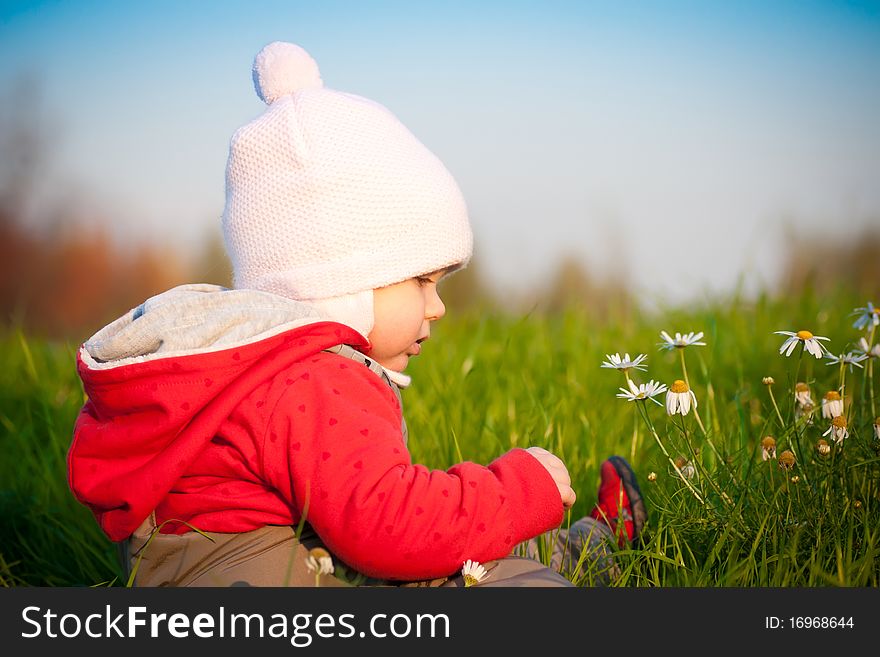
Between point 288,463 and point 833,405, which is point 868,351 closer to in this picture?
point 833,405

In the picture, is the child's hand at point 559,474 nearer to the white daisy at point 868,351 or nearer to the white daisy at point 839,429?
the white daisy at point 839,429

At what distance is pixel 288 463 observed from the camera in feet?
5.89

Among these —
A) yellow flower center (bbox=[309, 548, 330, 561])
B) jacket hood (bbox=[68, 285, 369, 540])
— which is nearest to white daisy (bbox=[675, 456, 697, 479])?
jacket hood (bbox=[68, 285, 369, 540])

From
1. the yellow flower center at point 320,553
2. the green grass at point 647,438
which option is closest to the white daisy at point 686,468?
the green grass at point 647,438

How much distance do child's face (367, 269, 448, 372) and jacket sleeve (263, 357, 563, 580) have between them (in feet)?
0.97

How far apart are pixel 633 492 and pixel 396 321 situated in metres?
0.86

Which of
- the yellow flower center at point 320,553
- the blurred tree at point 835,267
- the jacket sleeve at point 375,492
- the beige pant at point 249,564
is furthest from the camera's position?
the blurred tree at point 835,267

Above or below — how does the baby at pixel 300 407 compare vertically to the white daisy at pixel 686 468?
above

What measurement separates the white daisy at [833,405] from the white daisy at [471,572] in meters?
0.91

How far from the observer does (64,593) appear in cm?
182

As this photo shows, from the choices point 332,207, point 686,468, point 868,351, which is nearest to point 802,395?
point 868,351

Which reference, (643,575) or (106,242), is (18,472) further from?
(106,242)

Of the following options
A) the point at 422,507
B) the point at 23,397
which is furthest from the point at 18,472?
the point at 422,507

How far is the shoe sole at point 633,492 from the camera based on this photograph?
98.5 inches
